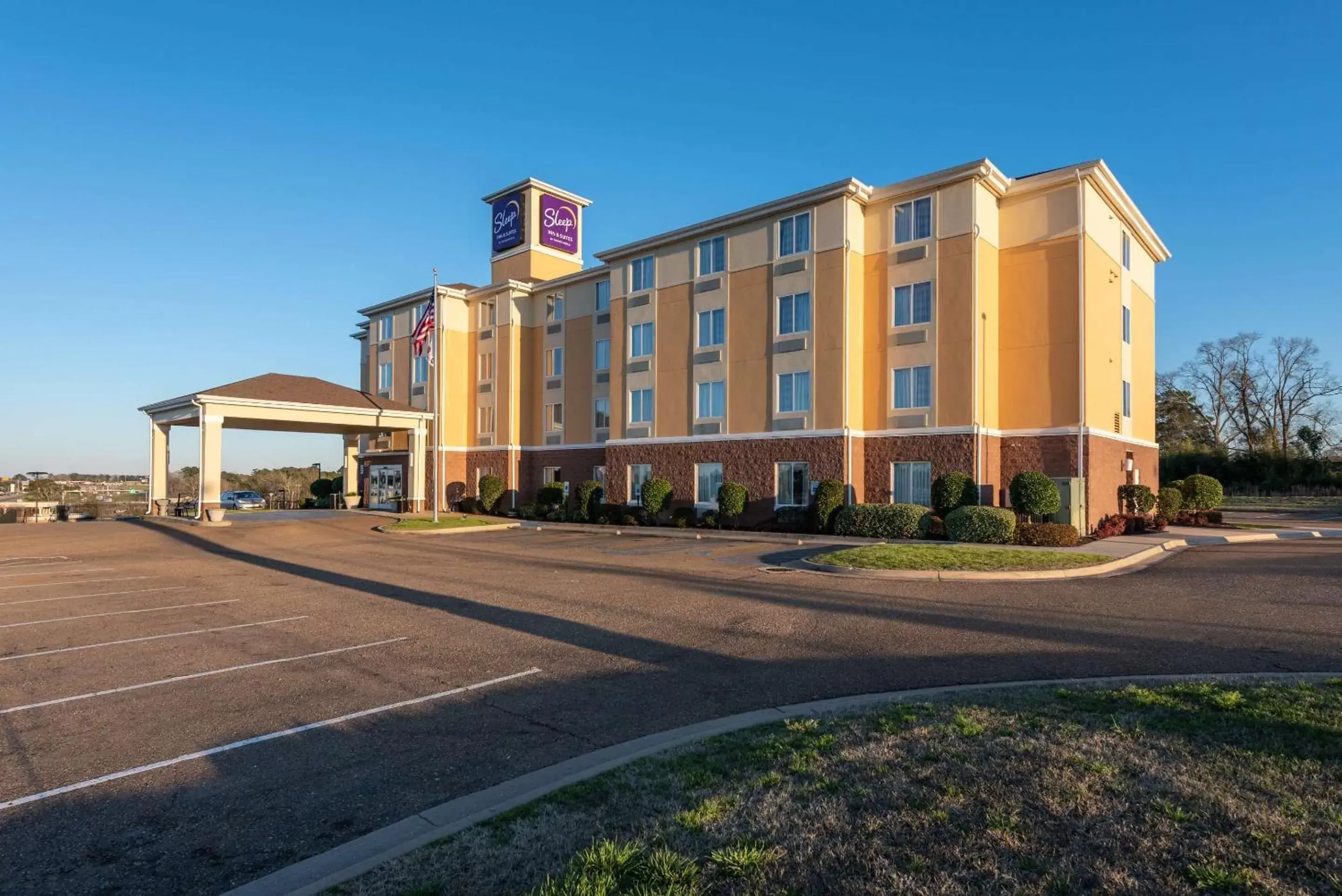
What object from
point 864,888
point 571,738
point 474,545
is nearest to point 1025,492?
point 474,545

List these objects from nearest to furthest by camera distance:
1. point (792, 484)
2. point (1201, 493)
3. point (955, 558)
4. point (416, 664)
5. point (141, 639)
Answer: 1. point (416, 664)
2. point (141, 639)
3. point (955, 558)
4. point (792, 484)
5. point (1201, 493)

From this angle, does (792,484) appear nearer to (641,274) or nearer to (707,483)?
(707,483)

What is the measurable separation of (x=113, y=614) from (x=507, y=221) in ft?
116

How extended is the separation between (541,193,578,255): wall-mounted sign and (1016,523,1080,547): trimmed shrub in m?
30.3

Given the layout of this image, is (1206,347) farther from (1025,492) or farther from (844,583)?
(844,583)

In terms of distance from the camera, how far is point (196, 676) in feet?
27.2

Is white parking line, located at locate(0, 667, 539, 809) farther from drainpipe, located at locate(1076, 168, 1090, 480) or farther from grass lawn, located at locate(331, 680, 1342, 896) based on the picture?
drainpipe, located at locate(1076, 168, 1090, 480)

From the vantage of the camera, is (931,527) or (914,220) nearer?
(931,527)

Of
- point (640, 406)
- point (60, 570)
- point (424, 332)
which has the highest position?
point (424, 332)

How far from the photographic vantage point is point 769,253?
29.5 meters

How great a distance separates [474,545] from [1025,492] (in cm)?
1729

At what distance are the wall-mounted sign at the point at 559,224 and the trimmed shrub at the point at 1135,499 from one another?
30399mm

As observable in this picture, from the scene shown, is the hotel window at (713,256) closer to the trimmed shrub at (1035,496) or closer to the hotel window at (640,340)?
the hotel window at (640,340)

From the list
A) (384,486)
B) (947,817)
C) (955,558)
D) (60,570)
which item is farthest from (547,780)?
(384,486)
